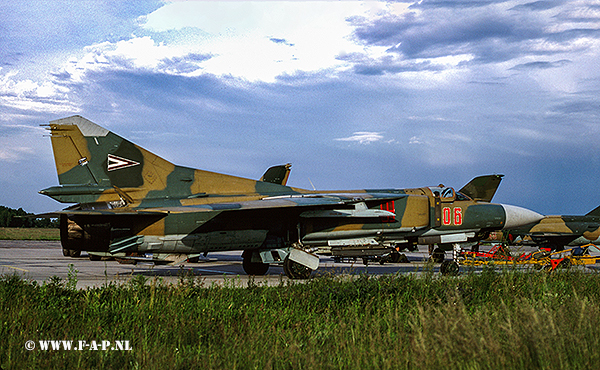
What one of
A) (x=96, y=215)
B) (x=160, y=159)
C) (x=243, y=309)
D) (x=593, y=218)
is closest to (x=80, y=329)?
(x=243, y=309)

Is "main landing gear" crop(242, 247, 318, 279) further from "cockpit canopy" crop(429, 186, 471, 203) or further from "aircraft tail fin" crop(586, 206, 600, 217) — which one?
"aircraft tail fin" crop(586, 206, 600, 217)

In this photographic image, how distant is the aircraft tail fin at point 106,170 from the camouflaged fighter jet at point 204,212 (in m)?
0.03

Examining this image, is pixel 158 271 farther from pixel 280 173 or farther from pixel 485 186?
pixel 485 186

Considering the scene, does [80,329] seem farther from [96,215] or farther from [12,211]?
[12,211]

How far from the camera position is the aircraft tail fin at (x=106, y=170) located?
46.1 feet

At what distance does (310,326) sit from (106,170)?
390 inches

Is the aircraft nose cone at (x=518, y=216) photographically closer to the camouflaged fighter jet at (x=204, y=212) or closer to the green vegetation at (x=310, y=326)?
the camouflaged fighter jet at (x=204, y=212)

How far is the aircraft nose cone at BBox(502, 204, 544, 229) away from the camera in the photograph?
16812 mm

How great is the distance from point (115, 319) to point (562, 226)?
82.2ft

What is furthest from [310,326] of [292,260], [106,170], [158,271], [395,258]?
[395,258]

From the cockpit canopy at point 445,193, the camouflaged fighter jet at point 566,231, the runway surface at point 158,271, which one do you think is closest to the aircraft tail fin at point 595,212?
the camouflaged fighter jet at point 566,231

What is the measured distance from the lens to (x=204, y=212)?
13.0 metres

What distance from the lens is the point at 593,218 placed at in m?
27.0

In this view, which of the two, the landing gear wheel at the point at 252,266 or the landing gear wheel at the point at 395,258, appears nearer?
the landing gear wheel at the point at 252,266
